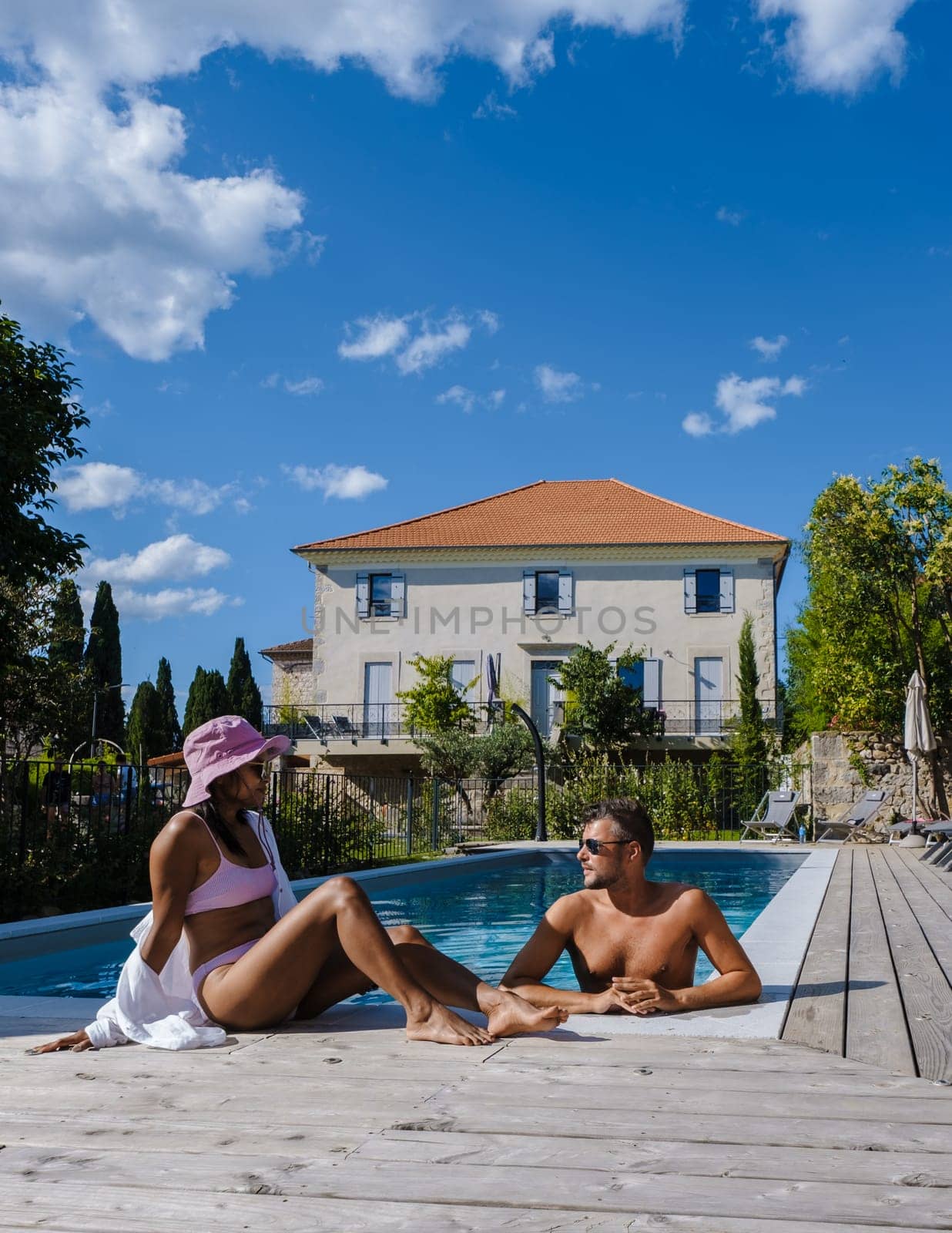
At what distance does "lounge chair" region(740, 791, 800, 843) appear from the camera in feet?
59.4

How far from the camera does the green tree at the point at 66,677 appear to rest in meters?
21.3

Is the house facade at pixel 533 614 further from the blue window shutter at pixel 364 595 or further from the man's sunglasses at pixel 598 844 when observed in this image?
the man's sunglasses at pixel 598 844

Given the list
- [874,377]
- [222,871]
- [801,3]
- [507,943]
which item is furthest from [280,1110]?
[874,377]

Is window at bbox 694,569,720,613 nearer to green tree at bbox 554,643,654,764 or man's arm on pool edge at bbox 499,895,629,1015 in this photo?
green tree at bbox 554,643,654,764

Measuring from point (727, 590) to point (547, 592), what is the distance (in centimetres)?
504

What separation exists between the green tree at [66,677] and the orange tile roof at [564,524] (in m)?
9.31

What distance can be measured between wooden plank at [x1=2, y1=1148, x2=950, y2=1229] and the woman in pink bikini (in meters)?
1.01

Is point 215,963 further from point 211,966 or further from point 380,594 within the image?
point 380,594

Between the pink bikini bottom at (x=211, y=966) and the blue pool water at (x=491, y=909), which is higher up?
the pink bikini bottom at (x=211, y=966)

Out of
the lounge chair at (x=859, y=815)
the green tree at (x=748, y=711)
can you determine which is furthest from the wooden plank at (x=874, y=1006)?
the green tree at (x=748, y=711)

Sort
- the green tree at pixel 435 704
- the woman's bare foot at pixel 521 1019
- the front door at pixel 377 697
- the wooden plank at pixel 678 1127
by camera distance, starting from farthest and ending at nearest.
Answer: the front door at pixel 377 697, the green tree at pixel 435 704, the woman's bare foot at pixel 521 1019, the wooden plank at pixel 678 1127

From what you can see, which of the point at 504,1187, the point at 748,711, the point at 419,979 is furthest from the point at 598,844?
the point at 748,711

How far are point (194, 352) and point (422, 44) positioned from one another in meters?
4.85

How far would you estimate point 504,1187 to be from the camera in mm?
1938
